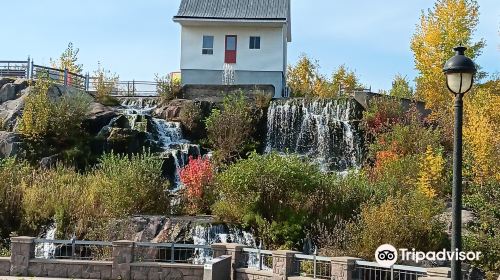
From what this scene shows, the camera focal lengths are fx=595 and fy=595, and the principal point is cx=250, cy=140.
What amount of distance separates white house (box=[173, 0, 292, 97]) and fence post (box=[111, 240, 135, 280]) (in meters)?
23.1

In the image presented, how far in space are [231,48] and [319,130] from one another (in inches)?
412

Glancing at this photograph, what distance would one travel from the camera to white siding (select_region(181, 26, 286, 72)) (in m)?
37.7

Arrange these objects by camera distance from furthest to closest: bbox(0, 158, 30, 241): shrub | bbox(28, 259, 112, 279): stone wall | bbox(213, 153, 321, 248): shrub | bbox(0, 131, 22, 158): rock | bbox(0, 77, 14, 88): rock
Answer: bbox(0, 77, 14, 88): rock
bbox(0, 131, 22, 158): rock
bbox(0, 158, 30, 241): shrub
bbox(213, 153, 321, 248): shrub
bbox(28, 259, 112, 279): stone wall

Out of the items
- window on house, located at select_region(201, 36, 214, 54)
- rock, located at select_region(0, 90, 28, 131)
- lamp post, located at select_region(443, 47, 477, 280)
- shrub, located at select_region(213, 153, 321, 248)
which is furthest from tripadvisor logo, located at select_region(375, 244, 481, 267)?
window on house, located at select_region(201, 36, 214, 54)

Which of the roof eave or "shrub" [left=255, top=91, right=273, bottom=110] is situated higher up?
the roof eave

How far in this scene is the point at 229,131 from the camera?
28.3 m

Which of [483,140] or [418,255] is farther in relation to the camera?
[483,140]

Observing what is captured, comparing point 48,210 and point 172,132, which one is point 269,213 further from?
point 172,132

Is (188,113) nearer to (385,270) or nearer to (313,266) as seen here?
(313,266)

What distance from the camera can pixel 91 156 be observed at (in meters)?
27.0

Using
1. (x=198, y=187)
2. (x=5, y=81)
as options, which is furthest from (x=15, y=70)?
(x=198, y=187)

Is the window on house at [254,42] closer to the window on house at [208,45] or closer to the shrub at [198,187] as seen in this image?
the window on house at [208,45]

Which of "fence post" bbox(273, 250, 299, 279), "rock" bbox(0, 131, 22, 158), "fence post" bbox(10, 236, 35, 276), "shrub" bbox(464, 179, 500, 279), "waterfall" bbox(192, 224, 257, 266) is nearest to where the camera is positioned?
"fence post" bbox(273, 250, 299, 279)

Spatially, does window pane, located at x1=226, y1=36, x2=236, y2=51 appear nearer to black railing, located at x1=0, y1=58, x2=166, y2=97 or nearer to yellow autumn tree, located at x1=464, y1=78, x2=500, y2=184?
black railing, located at x1=0, y1=58, x2=166, y2=97
